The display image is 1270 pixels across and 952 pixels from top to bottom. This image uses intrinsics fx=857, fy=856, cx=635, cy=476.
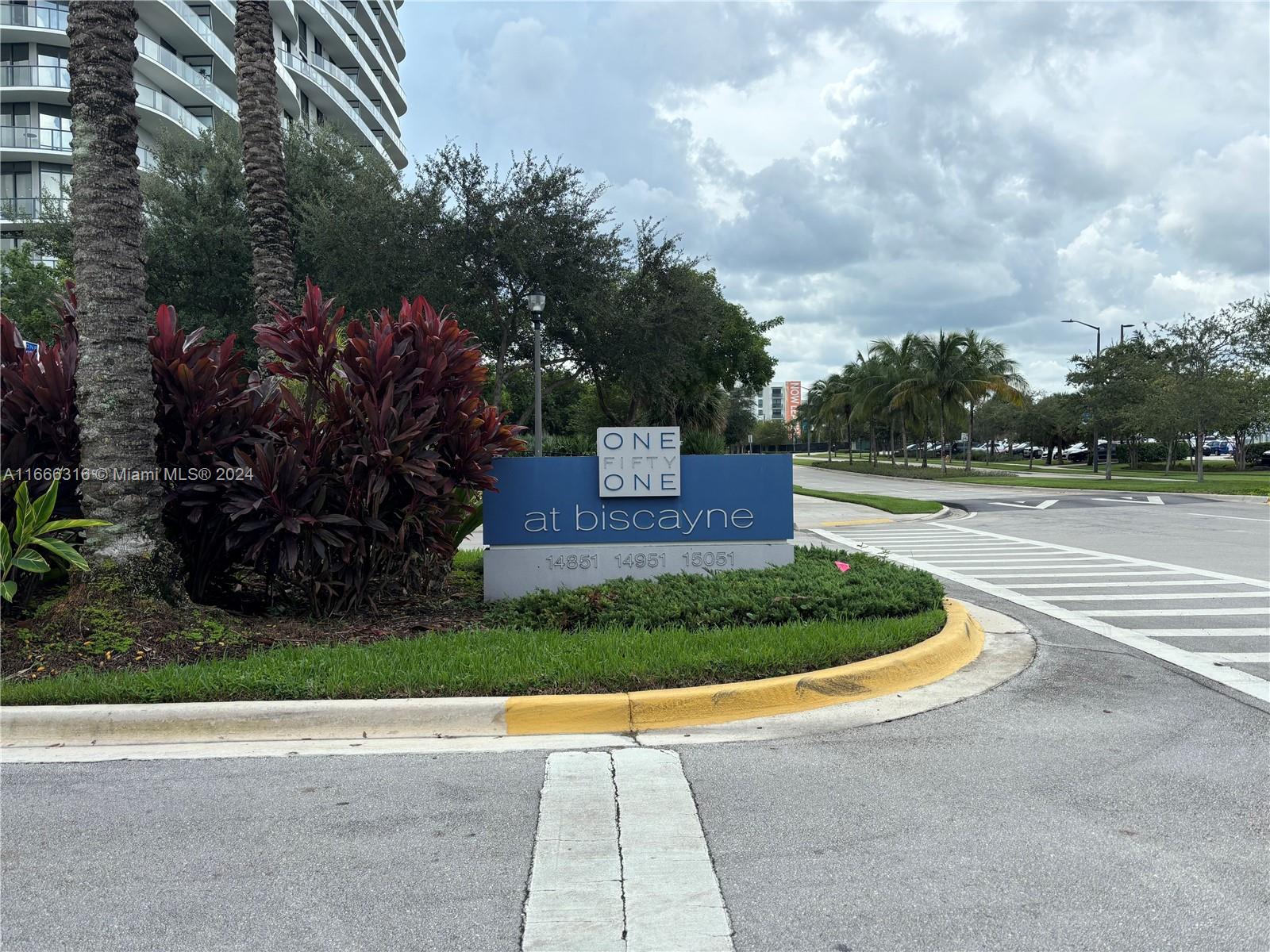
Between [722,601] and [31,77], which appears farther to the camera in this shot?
[31,77]

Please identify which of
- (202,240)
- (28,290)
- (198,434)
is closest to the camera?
(198,434)

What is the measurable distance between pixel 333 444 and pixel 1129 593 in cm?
859

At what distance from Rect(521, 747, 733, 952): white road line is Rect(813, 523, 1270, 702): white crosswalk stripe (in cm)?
426

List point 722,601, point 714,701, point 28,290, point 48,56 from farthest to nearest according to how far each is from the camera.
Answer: point 48,56 → point 28,290 → point 722,601 → point 714,701

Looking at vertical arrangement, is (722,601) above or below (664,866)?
above

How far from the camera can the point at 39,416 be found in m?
6.80

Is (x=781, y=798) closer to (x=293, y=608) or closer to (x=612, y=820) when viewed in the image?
(x=612, y=820)

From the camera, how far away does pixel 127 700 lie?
504cm

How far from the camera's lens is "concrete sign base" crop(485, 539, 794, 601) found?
7719mm

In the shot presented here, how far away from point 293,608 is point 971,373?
4530 cm

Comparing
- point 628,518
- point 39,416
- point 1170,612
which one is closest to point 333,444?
point 39,416

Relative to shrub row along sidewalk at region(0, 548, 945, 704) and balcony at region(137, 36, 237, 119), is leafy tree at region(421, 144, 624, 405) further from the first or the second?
balcony at region(137, 36, 237, 119)

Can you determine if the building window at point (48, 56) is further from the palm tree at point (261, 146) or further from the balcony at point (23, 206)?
the palm tree at point (261, 146)

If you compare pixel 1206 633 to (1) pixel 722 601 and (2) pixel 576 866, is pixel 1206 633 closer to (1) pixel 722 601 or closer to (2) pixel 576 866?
(1) pixel 722 601
